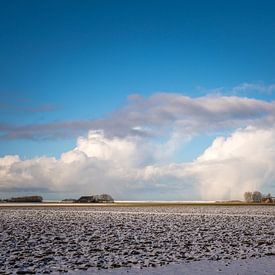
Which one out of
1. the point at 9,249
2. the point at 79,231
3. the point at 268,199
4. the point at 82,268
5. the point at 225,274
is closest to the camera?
the point at 225,274

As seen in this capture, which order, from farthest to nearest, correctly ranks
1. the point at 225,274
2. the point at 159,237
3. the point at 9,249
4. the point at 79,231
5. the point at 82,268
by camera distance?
the point at 79,231
the point at 159,237
the point at 9,249
the point at 82,268
the point at 225,274

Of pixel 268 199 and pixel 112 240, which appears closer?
pixel 112 240

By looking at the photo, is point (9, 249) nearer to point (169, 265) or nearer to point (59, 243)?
point (59, 243)

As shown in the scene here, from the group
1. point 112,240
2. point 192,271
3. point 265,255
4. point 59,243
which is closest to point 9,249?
point 59,243

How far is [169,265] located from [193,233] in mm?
10532

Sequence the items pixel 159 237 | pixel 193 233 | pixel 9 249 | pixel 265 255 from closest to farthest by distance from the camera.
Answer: pixel 265 255 → pixel 9 249 → pixel 159 237 → pixel 193 233

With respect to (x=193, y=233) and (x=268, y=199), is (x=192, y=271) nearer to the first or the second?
(x=193, y=233)

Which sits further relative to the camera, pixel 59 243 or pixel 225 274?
pixel 59 243

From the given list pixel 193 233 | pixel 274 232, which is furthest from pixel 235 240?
pixel 274 232

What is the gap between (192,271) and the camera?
1337 centimetres

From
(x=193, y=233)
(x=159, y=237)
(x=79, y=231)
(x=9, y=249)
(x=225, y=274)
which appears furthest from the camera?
(x=79, y=231)

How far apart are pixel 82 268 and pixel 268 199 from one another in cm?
10288

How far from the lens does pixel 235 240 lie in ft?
70.3

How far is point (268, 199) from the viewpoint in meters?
109
